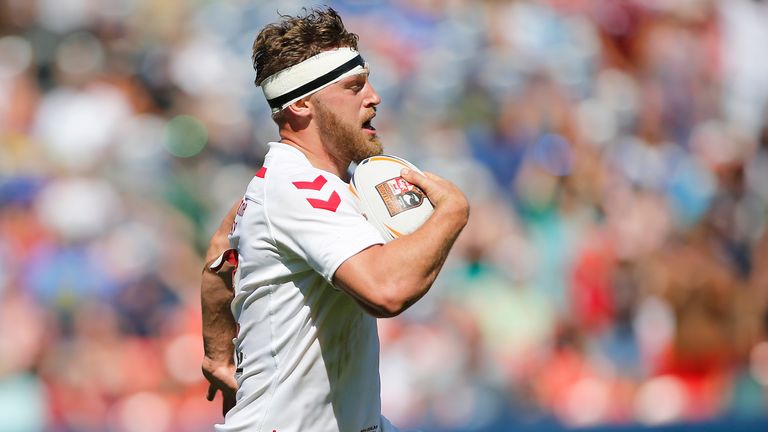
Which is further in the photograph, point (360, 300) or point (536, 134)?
point (536, 134)

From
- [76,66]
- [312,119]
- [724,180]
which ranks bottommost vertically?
[724,180]

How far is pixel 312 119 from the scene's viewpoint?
358 cm

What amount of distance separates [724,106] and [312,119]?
22.9 ft

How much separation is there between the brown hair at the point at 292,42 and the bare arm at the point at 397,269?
840mm

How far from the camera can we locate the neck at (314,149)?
3.58 metres

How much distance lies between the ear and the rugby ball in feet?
1.02

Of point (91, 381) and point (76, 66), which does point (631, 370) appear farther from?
point (76, 66)

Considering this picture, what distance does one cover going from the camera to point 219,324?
390 cm

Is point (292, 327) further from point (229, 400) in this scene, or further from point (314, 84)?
point (314, 84)

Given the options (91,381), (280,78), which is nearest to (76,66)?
(91,381)

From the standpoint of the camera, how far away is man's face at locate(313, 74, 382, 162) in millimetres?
3559

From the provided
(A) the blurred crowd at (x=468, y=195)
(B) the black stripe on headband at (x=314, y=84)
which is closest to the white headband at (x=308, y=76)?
(B) the black stripe on headband at (x=314, y=84)

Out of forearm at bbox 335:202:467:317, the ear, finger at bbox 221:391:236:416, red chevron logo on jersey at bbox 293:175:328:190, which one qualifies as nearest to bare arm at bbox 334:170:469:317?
forearm at bbox 335:202:467:317

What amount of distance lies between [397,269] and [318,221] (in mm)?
309
